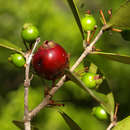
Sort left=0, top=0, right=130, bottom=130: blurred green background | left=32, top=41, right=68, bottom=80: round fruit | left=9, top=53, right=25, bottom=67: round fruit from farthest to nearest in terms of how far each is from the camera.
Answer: left=0, top=0, right=130, bottom=130: blurred green background < left=9, top=53, right=25, bottom=67: round fruit < left=32, top=41, right=68, bottom=80: round fruit

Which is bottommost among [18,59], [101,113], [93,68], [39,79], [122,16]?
[39,79]

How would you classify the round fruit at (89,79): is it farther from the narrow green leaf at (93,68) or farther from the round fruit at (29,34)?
the round fruit at (29,34)

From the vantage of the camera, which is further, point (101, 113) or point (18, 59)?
point (101, 113)

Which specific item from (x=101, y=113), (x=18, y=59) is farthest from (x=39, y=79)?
(x=18, y=59)

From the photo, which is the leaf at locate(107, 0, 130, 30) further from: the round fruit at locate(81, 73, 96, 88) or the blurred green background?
the blurred green background

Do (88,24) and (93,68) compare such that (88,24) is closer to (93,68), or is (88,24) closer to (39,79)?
(93,68)

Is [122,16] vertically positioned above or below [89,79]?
above

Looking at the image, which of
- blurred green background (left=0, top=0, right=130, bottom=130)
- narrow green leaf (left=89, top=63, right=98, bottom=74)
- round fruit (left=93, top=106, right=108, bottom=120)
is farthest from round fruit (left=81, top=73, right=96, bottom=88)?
blurred green background (left=0, top=0, right=130, bottom=130)
